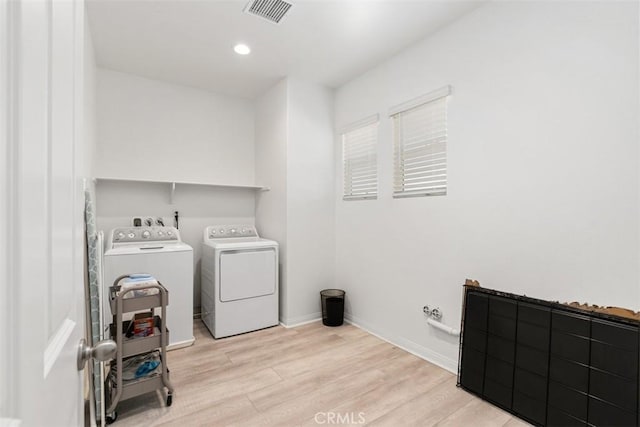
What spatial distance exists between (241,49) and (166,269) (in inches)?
81.4

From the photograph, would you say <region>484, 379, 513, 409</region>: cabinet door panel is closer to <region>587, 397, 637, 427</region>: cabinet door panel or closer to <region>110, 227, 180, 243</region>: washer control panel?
<region>587, 397, 637, 427</region>: cabinet door panel

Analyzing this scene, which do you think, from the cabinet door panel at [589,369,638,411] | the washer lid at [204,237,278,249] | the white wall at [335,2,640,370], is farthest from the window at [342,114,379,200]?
the cabinet door panel at [589,369,638,411]

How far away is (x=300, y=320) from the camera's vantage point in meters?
3.24

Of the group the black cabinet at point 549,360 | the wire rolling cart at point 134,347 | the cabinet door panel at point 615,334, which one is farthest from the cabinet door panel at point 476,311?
the wire rolling cart at point 134,347

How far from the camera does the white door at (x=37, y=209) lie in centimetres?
A: 31

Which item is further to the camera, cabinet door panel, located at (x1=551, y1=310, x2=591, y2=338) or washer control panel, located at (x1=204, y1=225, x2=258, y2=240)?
washer control panel, located at (x1=204, y1=225, x2=258, y2=240)

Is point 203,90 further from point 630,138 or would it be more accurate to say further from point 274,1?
point 630,138

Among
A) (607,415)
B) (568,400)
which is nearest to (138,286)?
(568,400)

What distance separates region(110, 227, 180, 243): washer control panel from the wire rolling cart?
107 cm

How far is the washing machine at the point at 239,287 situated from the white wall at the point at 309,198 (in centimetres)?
22

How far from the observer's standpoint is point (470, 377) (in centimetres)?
201

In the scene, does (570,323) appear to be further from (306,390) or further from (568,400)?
(306,390)

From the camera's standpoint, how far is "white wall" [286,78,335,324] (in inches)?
127

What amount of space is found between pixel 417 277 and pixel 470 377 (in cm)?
80
